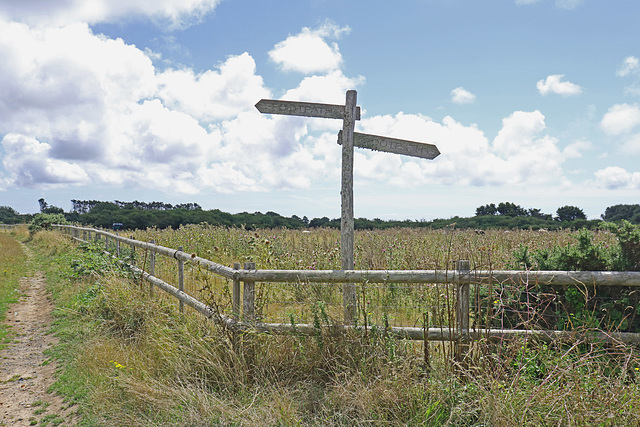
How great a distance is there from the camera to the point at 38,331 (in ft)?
24.5

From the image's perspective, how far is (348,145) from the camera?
5.20 m

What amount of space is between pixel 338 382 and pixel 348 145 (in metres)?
2.71

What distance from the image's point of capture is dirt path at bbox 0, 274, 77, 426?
4379 millimetres

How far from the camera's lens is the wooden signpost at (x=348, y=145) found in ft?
17.1

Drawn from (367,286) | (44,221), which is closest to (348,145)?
(367,286)

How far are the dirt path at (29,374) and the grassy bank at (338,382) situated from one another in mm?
194

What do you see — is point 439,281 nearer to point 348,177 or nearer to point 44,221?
point 348,177

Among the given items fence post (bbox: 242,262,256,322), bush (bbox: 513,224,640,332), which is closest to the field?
fence post (bbox: 242,262,256,322)

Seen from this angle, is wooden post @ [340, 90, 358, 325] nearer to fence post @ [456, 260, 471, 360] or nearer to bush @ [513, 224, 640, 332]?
fence post @ [456, 260, 471, 360]

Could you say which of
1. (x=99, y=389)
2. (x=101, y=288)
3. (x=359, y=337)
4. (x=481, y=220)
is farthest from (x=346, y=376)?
(x=481, y=220)

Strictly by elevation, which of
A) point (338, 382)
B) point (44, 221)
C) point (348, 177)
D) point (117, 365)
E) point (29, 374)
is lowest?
point (29, 374)

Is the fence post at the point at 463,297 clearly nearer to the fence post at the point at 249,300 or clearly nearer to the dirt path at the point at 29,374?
the fence post at the point at 249,300

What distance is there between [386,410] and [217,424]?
142 cm

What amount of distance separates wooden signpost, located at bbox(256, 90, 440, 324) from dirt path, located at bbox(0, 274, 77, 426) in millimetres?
3295
